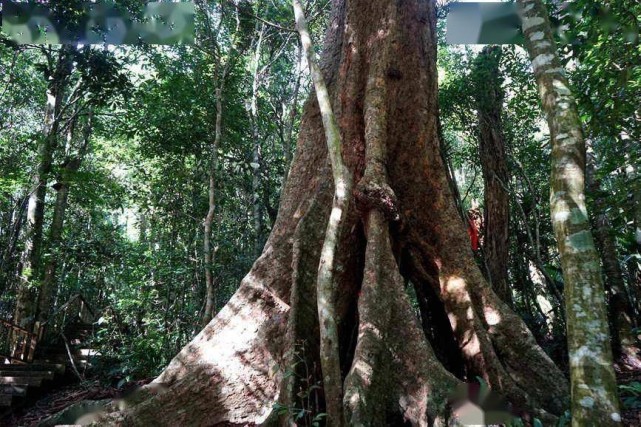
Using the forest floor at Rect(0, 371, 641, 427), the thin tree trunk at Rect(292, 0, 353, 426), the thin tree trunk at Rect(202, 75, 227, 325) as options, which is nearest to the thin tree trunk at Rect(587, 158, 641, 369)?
the forest floor at Rect(0, 371, 641, 427)

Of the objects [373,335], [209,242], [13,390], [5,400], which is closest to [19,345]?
[13,390]

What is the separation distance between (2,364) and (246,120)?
6.61 meters

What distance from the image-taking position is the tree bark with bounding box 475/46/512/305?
7.12 metres

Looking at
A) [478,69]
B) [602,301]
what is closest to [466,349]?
[602,301]

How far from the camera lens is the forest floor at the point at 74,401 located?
3.72 metres

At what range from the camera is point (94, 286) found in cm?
1598

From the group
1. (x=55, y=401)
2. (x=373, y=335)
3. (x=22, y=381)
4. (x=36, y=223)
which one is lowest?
(x=55, y=401)

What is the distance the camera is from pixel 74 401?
6141 millimetres

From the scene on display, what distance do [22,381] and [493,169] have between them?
8.74m

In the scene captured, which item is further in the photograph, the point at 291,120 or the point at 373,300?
the point at 291,120

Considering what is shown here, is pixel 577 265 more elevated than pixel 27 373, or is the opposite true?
pixel 577 265

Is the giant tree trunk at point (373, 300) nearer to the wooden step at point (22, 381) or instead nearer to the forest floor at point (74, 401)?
the forest floor at point (74, 401)

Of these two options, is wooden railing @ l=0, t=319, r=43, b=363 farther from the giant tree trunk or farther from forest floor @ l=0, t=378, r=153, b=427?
the giant tree trunk

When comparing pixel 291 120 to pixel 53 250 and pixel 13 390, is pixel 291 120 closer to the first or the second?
pixel 53 250
